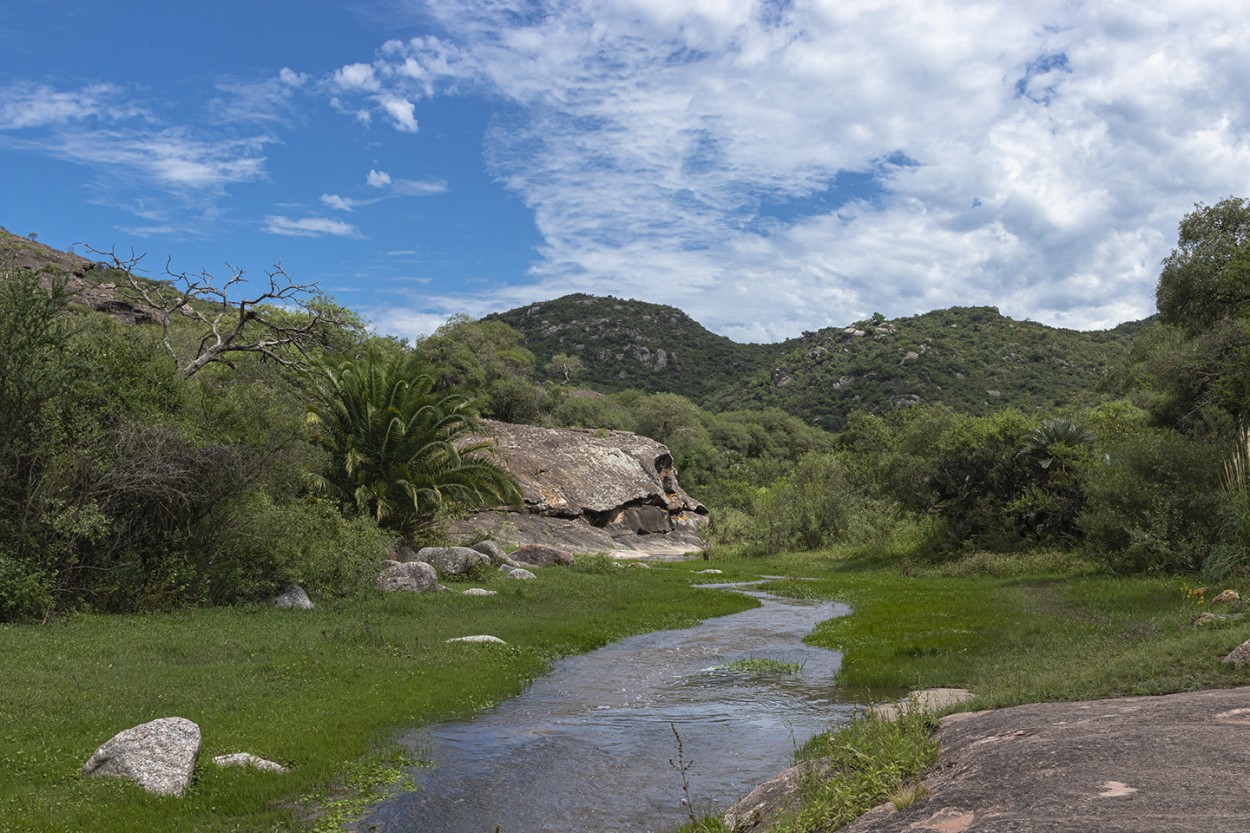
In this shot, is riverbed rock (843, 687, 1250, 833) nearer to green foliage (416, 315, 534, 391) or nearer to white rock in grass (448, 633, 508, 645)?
white rock in grass (448, 633, 508, 645)

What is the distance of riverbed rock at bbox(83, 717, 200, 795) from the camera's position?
9.02 meters

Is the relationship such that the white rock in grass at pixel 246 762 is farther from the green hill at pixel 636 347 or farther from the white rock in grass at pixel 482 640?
the green hill at pixel 636 347

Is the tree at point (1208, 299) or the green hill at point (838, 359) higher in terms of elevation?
the green hill at point (838, 359)

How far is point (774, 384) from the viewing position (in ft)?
487

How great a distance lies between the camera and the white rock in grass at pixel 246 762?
32.5ft

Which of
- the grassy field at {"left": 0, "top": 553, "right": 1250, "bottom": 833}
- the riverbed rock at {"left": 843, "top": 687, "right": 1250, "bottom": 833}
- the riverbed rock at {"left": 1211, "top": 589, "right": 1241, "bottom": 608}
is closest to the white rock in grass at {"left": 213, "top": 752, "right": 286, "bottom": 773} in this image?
the grassy field at {"left": 0, "top": 553, "right": 1250, "bottom": 833}

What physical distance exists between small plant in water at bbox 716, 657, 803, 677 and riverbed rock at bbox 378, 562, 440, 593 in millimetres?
12121

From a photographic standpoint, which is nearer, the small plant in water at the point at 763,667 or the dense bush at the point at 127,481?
the small plant in water at the point at 763,667

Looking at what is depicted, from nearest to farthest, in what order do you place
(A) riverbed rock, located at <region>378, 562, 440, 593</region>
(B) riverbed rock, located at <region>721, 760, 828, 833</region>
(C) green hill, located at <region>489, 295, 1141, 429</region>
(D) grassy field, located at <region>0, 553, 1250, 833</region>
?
(B) riverbed rock, located at <region>721, 760, 828, 833</region>, (D) grassy field, located at <region>0, 553, 1250, 833</region>, (A) riverbed rock, located at <region>378, 562, 440, 593</region>, (C) green hill, located at <region>489, 295, 1141, 429</region>

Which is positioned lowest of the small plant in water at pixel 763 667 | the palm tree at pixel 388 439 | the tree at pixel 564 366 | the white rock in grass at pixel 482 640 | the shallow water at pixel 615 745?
the small plant in water at pixel 763 667

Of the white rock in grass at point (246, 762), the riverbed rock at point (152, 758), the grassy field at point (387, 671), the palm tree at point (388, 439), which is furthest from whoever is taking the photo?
the palm tree at point (388, 439)

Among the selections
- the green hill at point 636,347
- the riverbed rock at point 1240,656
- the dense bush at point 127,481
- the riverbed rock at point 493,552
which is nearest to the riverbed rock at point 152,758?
the dense bush at point 127,481

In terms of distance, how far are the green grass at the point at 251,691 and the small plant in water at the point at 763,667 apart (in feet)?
13.1

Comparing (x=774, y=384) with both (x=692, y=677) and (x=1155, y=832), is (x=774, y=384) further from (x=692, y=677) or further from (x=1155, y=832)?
(x=1155, y=832)
